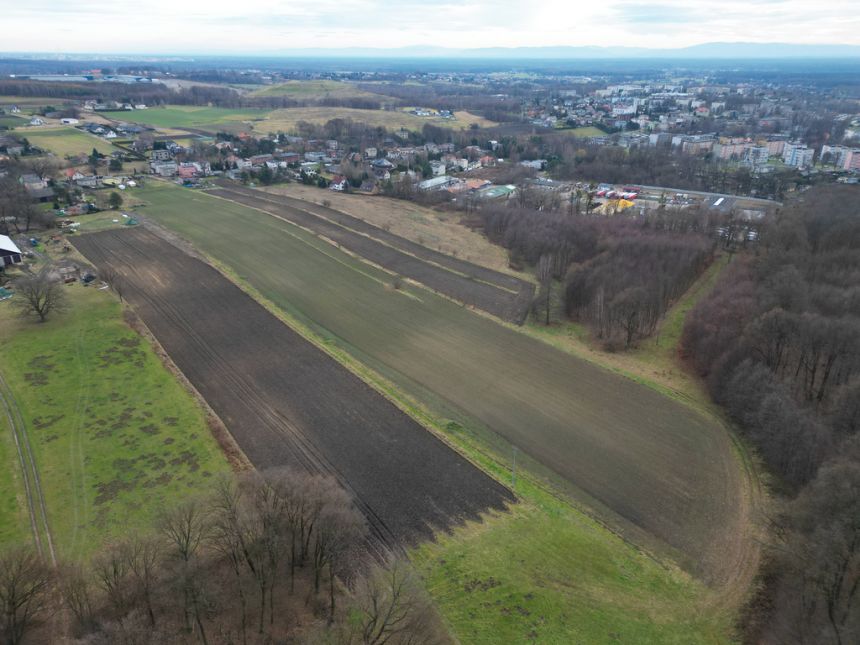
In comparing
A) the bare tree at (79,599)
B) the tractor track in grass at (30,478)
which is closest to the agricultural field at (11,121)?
the tractor track in grass at (30,478)

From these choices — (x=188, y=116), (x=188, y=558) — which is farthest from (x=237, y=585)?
(x=188, y=116)

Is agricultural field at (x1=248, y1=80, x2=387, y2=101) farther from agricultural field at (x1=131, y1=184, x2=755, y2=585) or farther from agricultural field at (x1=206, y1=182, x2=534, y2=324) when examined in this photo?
agricultural field at (x1=131, y1=184, x2=755, y2=585)

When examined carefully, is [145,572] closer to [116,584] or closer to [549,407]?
[116,584]

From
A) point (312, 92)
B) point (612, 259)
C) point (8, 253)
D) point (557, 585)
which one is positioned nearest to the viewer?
point (557, 585)

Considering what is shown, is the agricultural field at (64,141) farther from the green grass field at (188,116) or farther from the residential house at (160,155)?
the green grass field at (188,116)

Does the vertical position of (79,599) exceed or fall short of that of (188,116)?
it falls short

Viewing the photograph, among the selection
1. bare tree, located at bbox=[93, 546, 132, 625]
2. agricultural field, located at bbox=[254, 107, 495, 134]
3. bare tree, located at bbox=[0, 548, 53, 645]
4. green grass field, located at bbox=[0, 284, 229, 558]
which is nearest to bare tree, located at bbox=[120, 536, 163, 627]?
bare tree, located at bbox=[93, 546, 132, 625]
